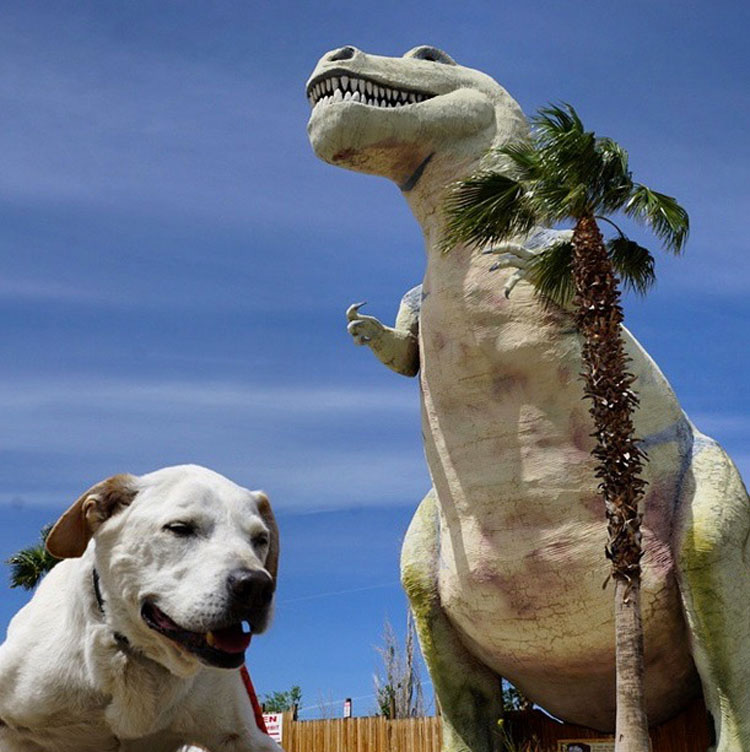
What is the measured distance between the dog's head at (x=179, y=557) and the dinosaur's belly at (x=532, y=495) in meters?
2.88

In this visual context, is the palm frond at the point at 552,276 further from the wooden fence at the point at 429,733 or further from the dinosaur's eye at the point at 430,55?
the wooden fence at the point at 429,733

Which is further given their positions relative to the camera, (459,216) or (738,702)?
(459,216)

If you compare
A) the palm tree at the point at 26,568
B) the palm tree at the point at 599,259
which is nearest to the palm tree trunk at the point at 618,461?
the palm tree at the point at 599,259

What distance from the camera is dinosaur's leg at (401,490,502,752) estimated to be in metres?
6.97

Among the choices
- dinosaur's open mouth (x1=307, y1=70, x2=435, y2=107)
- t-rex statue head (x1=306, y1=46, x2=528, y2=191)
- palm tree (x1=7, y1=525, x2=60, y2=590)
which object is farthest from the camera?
palm tree (x1=7, y1=525, x2=60, y2=590)

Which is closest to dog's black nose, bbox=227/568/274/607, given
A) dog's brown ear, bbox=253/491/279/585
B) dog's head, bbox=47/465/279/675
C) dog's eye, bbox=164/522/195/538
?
dog's head, bbox=47/465/279/675

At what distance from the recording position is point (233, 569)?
316cm

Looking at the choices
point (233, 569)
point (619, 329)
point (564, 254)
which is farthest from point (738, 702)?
point (233, 569)

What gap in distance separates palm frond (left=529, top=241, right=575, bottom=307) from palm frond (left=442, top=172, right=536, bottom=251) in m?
0.30

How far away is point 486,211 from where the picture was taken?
259 inches

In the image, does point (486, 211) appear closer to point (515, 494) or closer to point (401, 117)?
point (401, 117)

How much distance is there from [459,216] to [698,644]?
2.83 metres

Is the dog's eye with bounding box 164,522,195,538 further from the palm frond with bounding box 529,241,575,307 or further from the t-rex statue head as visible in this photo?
the t-rex statue head

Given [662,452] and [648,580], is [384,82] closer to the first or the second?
[662,452]
